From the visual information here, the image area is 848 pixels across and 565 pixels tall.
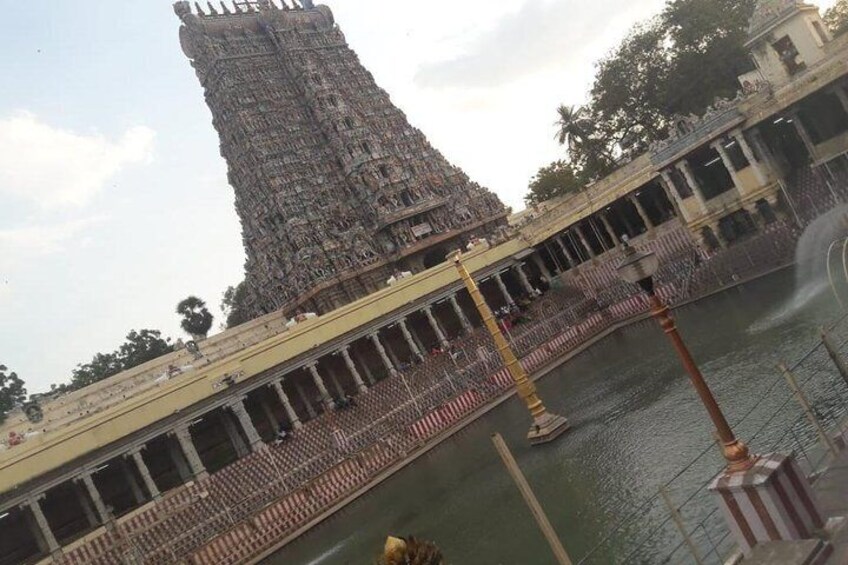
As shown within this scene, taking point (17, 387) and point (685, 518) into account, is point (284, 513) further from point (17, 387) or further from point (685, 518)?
point (17, 387)

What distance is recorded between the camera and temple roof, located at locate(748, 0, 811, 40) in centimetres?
3139

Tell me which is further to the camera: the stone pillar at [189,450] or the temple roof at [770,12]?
the temple roof at [770,12]

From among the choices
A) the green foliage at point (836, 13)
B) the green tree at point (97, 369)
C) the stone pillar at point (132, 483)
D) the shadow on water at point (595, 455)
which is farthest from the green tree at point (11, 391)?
the green foliage at point (836, 13)

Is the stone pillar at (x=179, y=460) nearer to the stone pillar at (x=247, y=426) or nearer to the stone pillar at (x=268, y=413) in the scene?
the stone pillar at (x=247, y=426)

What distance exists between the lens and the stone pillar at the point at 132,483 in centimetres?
3203

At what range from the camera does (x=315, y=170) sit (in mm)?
55938

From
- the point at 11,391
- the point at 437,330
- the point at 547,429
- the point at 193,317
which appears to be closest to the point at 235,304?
the point at 193,317

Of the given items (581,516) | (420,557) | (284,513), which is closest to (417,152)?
(284,513)

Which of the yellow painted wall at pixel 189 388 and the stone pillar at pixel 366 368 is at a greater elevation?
the yellow painted wall at pixel 189 388

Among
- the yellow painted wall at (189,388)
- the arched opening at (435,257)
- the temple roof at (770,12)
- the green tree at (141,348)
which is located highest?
the green tree at (141,348)

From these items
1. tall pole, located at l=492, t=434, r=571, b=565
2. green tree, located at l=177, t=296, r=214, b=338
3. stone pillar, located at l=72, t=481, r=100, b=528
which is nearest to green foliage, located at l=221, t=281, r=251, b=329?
green tree, located at l=177, t=296, r=214, b=338

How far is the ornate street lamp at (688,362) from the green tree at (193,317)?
236 ft

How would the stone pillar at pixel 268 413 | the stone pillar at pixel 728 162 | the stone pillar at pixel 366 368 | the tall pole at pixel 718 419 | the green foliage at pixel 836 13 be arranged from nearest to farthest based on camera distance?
the tall pole at pixel 718 419 < the stone pillar at pixel 728 162 < the stone pillar at pixel 268 413 < the stone pillar at pixel 366 368 < the green foliage at pixel 836 13

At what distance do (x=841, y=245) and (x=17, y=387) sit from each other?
197ft
